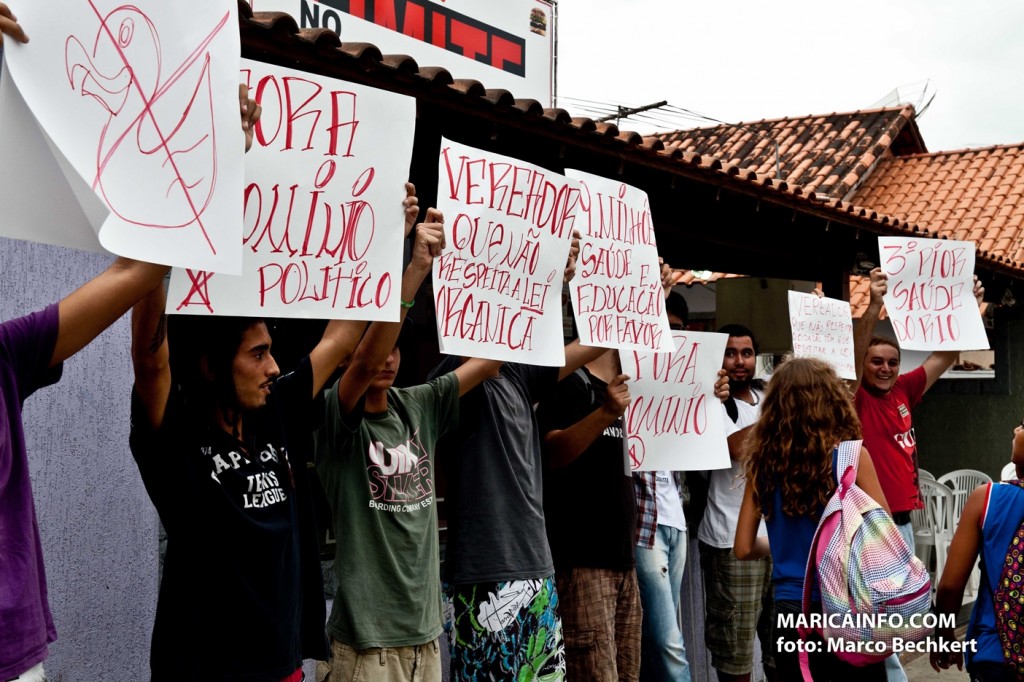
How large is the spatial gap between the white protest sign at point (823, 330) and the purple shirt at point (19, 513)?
12.7 ft

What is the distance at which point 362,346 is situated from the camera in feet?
10.0

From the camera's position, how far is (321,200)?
288 centimetres

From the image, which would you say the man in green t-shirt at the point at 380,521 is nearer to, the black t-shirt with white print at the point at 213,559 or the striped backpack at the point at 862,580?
the black t-shirt with white print at the point at 213,559

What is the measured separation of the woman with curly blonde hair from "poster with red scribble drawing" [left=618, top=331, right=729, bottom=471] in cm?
71

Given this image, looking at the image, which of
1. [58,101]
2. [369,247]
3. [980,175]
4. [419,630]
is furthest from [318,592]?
[980,175]

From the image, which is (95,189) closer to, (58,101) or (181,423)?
(58,101)

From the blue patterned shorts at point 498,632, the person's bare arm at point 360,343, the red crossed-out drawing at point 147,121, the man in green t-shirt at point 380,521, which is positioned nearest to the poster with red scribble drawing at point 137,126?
the red crossed-out drawing at point 147,121

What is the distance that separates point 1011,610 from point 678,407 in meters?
1.74

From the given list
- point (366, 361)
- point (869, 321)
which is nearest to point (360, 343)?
point (366, 361)

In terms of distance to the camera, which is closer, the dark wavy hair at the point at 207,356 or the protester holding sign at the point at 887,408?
the dark wavy hair at the point at 207,356

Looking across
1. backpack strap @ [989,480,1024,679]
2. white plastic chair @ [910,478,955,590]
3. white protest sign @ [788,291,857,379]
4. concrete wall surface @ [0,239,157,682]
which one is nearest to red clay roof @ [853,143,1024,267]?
white plastic chair @ [910,478,955,590]

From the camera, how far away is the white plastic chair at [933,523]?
8.47 metres

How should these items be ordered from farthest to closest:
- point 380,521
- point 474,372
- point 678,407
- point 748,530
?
1. point 678,407
2. point 748,530
3. point 474,372
4. point 380,521

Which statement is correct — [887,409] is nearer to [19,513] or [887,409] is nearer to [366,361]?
[366,361]
